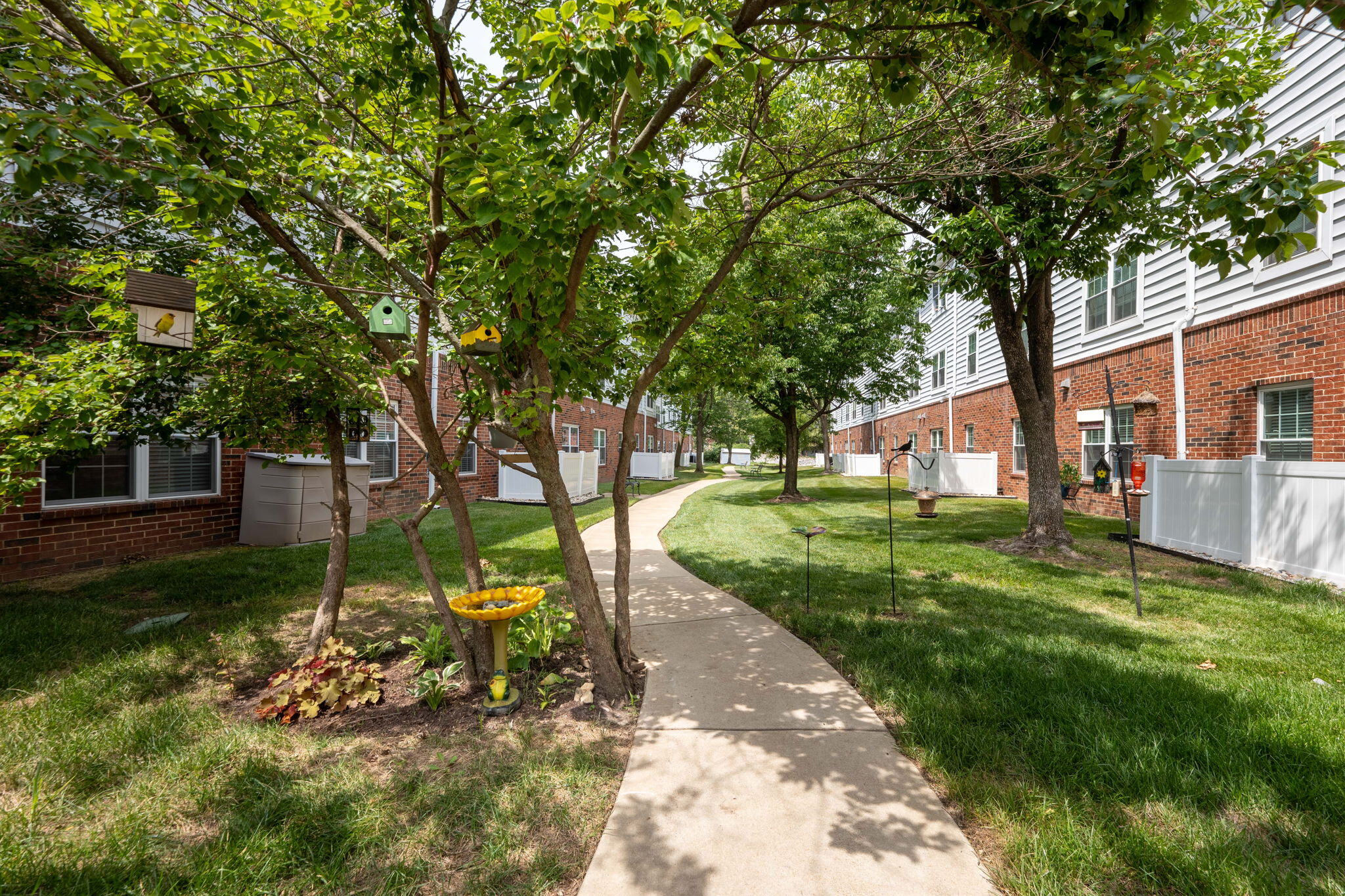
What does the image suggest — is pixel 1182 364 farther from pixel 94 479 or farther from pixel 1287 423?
pixel 94 479

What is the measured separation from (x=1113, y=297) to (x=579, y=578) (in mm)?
12606

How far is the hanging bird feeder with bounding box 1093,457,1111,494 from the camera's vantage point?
10742mm

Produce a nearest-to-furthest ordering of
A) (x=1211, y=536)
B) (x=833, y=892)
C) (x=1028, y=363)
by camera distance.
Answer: (x=833, y=892) < (x=1211, y=536) < (x=1028, y=363)

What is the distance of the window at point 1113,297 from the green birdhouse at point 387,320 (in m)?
11.5

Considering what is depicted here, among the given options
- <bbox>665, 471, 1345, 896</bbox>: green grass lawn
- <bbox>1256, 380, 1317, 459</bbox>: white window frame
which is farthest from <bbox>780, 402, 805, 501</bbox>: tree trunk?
<bbox>1256, 380, 1317, 459</bbox>: white window frame

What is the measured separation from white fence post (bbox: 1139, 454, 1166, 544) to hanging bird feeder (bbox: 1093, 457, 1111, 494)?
2.34 m

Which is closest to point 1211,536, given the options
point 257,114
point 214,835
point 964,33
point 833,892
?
point 964,33

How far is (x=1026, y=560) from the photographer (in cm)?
738

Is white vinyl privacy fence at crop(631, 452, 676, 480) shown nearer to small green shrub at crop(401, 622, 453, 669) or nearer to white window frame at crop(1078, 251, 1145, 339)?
white window frame at crop(1078, 251, 1145, 339)

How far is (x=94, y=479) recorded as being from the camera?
648 centimetres

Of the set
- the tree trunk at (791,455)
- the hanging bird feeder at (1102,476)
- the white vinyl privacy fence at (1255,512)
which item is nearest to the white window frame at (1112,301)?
the hanging bird feeder at (1102,476)

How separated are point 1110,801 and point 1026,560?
5662 mm

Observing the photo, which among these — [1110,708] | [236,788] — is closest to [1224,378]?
[1110,708]

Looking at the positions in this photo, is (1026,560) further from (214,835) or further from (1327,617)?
(214,835)
